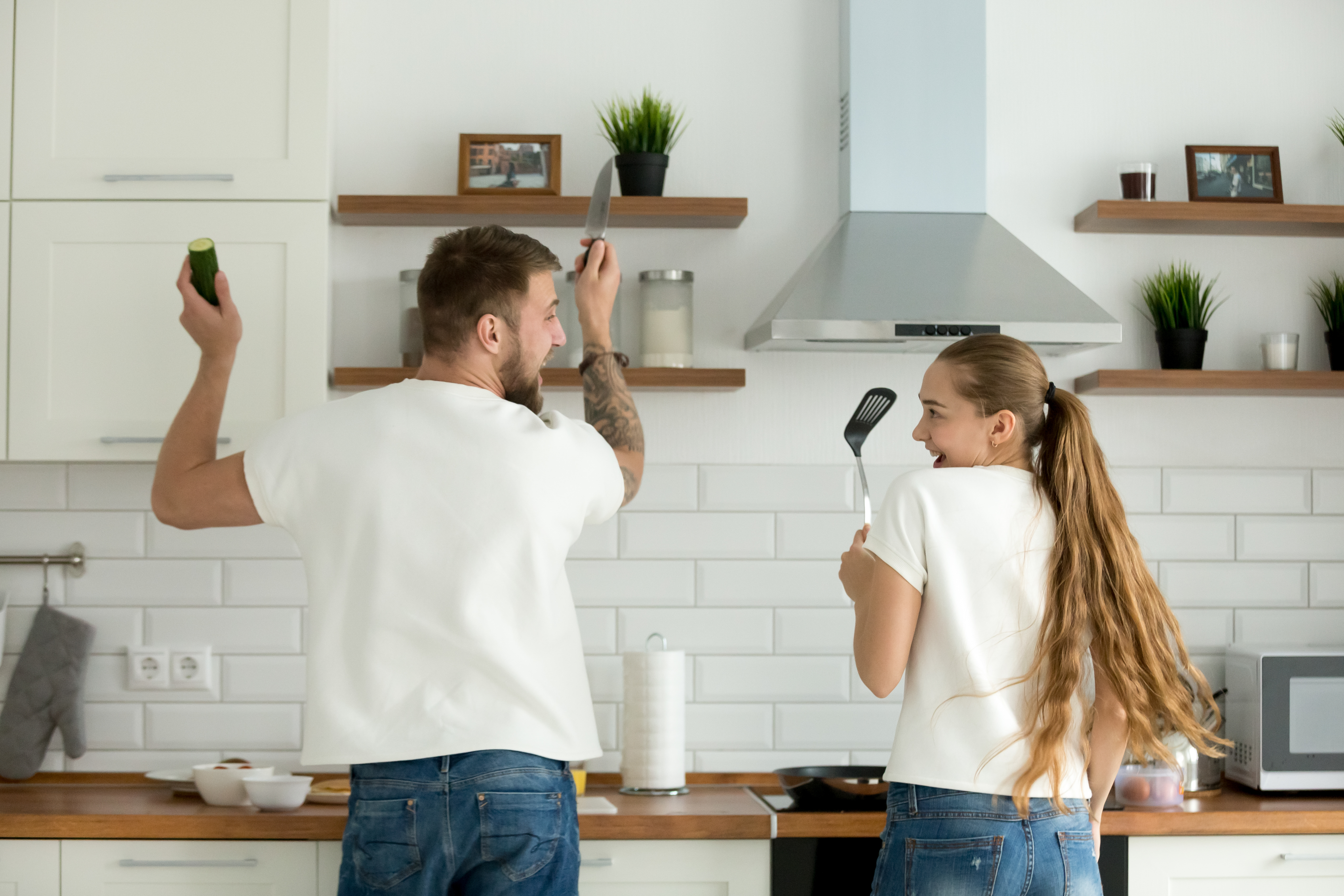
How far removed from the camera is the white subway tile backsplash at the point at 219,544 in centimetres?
262

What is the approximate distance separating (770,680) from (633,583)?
366 millimetres

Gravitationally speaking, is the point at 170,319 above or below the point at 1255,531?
above

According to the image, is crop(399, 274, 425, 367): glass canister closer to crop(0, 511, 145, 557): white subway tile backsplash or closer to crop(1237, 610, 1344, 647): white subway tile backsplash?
crop(0, 511, 145, 557): white subway tile backsplash

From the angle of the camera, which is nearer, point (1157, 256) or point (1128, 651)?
point (1128, 651)

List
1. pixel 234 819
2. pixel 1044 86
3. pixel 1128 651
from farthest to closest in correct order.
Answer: pixel 1044 86 < pixel 234 819 < pixel 1128 651

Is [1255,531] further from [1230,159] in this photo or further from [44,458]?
[44,458]

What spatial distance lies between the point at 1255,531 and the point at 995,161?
102 cm

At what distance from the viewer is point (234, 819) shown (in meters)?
2.10

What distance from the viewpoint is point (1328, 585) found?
2729 mm

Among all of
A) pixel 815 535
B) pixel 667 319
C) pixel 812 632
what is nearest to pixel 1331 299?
pixel 815 535

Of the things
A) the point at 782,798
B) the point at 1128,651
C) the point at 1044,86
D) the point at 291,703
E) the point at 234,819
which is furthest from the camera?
the point at 1044,86

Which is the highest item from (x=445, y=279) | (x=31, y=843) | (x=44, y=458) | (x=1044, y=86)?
(x=1044, y=86)

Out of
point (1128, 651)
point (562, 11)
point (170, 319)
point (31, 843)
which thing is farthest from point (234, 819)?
point (562, 11)

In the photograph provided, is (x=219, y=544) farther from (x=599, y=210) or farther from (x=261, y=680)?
(x=599, y=210)
